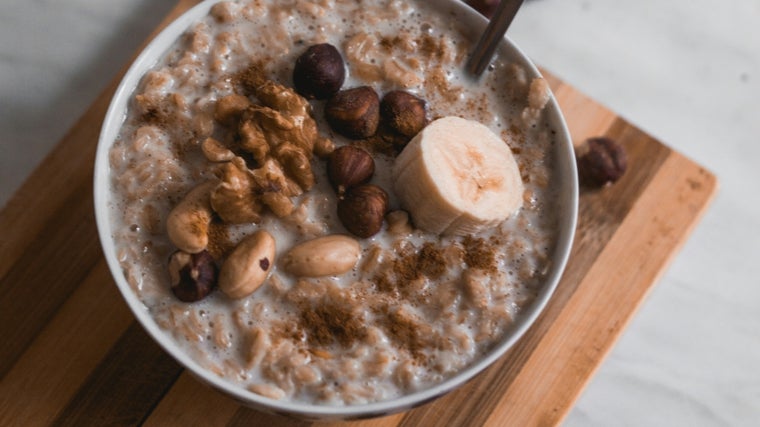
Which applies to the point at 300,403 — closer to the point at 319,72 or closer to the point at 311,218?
the point at 311,218

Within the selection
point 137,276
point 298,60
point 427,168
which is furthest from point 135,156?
point 427,168

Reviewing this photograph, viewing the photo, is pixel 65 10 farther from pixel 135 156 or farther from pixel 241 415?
pixel 241 415

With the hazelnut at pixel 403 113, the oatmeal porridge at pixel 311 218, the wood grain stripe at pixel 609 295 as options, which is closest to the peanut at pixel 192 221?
the oatmeal porridge at pixel 311 218

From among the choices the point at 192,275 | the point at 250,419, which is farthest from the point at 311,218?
the point at 250,419

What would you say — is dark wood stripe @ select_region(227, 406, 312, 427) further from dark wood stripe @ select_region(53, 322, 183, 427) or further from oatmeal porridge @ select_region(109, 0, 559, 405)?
oatmeal porridge @ select_region(109, 0, 559, 405)

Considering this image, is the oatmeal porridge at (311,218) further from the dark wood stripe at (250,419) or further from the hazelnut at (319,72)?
the dark wood stripe at (250,419)

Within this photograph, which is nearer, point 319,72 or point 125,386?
point 319,72

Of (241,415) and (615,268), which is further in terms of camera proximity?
(615,268)
